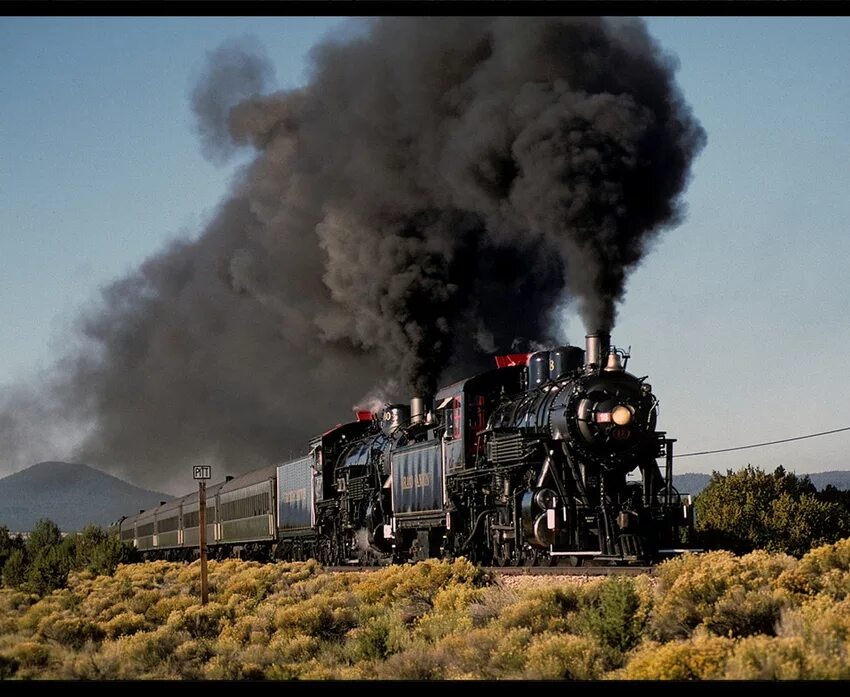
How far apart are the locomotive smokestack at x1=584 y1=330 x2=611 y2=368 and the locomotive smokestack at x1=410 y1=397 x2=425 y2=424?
657cm

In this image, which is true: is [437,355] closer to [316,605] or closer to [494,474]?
[494,474]

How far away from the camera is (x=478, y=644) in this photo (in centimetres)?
1159

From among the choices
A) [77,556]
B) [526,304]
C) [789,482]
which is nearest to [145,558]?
[77,556]

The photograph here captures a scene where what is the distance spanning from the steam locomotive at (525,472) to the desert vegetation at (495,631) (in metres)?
1.44

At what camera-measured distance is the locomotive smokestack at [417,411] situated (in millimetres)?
23875

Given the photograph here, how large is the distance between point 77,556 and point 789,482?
25340 mm

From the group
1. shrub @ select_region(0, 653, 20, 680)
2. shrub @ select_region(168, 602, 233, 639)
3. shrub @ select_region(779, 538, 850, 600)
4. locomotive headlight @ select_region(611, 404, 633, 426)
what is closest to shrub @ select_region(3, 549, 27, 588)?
shrub @ select_region(168, 602, 233, 639)

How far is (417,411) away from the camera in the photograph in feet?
79.5

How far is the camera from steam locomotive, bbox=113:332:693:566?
16.8 m

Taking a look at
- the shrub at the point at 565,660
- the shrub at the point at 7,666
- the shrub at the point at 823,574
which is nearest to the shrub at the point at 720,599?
the shrub at the point at 823,574

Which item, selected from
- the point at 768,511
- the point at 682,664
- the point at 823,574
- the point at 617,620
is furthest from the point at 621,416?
the point at 768,511

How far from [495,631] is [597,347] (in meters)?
6.51

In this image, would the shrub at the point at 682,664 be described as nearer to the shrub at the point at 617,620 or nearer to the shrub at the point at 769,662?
the shrub at the point at 769,662

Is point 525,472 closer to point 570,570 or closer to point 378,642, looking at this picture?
point 570,570
